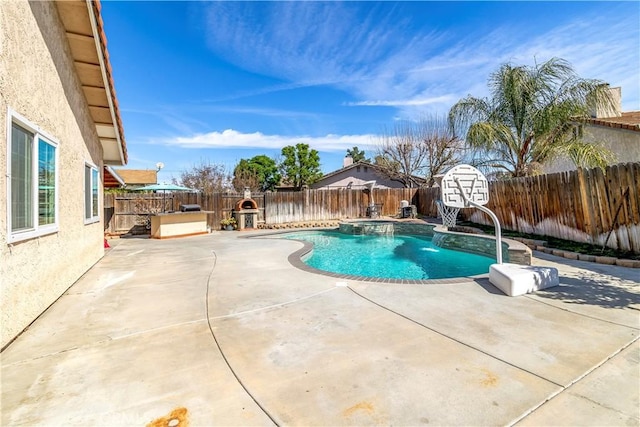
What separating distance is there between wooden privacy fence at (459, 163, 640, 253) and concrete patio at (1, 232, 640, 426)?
9.79 feet

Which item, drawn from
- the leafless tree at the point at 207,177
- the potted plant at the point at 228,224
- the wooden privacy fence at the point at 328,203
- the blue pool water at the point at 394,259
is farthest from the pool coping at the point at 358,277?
the leafless tree at the point at 207,177

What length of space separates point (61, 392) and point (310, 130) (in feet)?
101

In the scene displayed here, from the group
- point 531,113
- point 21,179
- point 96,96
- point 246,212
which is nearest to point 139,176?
point 246,212

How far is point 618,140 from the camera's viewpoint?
39.7ft

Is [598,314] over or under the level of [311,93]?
under

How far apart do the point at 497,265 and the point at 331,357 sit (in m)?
3.84

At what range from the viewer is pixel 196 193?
50.6 ft

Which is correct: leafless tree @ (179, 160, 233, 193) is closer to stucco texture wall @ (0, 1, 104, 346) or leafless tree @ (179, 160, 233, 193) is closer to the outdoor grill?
the outdoor grill

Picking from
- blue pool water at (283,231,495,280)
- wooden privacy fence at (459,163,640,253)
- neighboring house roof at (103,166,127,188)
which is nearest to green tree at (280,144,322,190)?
blue pool water at (283,231,495,280)

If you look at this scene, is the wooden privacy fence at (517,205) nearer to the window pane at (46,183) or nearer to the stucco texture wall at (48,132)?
the stucco texture wall at (48,132)

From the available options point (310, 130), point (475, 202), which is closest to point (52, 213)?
point (475, 202)

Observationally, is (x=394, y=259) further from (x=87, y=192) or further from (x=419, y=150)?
(x=419, y=150)

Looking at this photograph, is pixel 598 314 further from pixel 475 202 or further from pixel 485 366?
pixel 475 202

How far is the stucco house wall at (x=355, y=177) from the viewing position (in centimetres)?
2999
